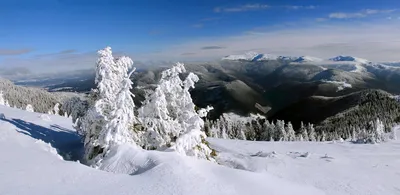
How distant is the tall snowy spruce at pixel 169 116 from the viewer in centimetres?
2469

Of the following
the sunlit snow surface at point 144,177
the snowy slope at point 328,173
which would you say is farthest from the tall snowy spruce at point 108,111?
the snowy slope at point 328,173

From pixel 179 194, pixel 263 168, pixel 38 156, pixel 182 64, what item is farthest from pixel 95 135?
pixel 263 168

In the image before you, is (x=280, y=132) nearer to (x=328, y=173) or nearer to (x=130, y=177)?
(x=328, y=173)

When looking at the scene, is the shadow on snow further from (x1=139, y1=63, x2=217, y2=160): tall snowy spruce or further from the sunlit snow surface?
(x1=139, y1=63, x2=217, y2=160): tall snowy spruce

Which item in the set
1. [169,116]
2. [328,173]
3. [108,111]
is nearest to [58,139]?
[108,111]

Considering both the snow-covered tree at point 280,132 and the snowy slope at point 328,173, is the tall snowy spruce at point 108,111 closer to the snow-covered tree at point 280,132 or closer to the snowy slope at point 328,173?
the snowy slope at point 328,173

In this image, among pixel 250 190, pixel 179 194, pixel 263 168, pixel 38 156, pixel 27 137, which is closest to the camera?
pixel 179 194

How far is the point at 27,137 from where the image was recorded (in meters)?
26.1

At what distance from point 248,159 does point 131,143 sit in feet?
47.4

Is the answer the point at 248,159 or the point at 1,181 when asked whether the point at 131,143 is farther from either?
the point at 248,159

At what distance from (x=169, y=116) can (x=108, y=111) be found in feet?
16.1

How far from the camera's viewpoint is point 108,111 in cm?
2491

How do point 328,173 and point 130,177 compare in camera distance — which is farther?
point 328,173

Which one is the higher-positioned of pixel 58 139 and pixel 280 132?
pixel 58 139
